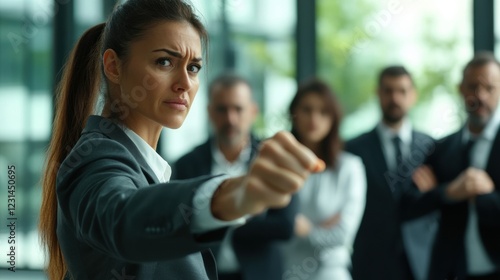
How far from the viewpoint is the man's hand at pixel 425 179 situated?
3372 mm

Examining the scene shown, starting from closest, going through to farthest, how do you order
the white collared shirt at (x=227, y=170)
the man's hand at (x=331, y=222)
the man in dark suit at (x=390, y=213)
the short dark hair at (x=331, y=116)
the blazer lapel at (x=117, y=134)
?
the blazer lapel at (x=117, y=134) < the white collared shirt at (x=227, y=170) < the man's hand at (x=331, y=222) < the short dark hair at (x=331, y=116) < the man in dark suit at (x=390, y=213)

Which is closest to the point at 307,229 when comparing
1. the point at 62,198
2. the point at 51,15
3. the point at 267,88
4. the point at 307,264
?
the point at 307,264

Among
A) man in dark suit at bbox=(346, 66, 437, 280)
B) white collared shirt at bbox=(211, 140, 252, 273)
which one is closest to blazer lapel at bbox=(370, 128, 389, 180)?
man in dark suit at bbox=(346, 66, 437, 280)

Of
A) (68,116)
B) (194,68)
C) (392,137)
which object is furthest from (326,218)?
(194,68)

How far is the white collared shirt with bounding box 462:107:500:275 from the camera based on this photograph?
124 inches

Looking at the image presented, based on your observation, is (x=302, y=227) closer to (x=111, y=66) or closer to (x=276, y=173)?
(x=111, y=66)

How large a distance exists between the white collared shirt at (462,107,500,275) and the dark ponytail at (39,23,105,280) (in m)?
2.14

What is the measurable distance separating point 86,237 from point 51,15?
4.52 m

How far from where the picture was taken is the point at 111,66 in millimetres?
1219

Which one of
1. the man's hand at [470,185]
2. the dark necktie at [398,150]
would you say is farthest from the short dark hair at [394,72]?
the man's hand at [470,185]

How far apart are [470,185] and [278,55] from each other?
2.05 metres

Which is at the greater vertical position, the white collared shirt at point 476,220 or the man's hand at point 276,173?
the man's hand at point 276,173

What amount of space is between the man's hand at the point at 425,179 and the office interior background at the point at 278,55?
1.28 m

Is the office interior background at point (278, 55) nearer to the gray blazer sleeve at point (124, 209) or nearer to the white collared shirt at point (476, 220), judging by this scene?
the white collared shirt at point (476, 220)
